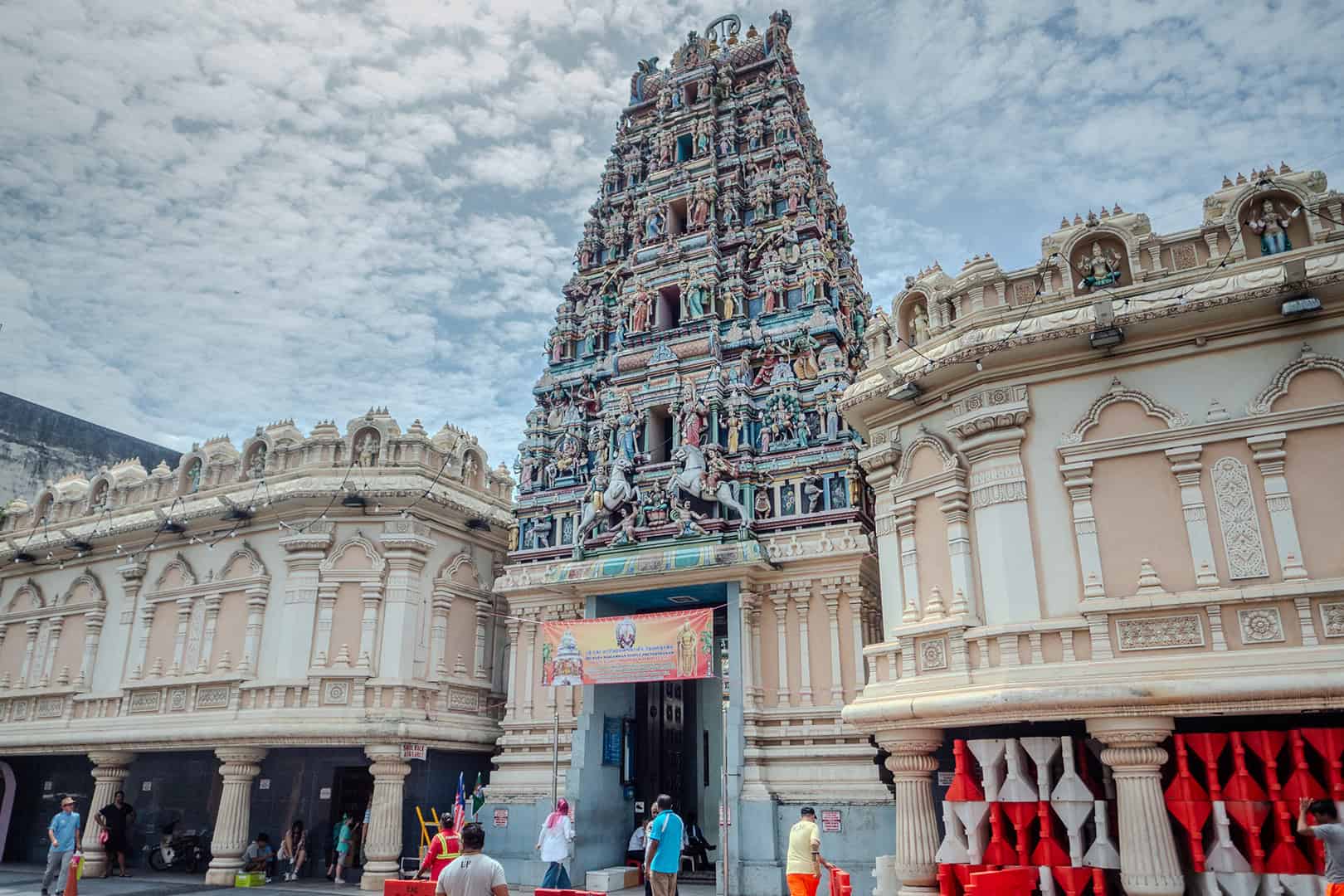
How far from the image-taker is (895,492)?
1653cm

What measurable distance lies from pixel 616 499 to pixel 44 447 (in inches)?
1125

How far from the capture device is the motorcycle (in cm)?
2384

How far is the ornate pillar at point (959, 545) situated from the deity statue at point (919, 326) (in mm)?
2913

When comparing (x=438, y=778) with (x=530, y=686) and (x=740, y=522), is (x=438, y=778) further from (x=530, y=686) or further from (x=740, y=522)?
(x=740, y=522)

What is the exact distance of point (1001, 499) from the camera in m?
14.6

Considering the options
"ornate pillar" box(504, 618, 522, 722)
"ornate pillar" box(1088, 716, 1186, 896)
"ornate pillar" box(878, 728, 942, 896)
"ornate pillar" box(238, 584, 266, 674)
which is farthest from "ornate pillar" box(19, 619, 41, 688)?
"ornate pillar" box(1088, 716, 1186, 896)

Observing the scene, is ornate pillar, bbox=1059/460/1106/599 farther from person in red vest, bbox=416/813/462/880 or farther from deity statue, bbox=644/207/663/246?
deity statue, bbox=644/207/663/246

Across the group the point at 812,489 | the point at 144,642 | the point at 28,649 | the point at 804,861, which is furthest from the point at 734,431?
the point at 28,649

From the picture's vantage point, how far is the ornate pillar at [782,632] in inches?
794

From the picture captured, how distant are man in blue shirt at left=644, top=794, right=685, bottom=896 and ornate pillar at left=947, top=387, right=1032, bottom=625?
555 centimetres

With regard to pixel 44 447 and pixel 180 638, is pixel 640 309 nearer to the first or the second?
pixel 180 638

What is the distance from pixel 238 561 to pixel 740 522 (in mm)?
13179

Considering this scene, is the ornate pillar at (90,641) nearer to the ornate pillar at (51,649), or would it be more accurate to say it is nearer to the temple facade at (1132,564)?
the ornate pillar at (51,649)

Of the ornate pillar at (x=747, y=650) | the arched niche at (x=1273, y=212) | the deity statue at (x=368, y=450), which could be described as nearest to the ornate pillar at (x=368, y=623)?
the deity statue at (x=368, y=450)
